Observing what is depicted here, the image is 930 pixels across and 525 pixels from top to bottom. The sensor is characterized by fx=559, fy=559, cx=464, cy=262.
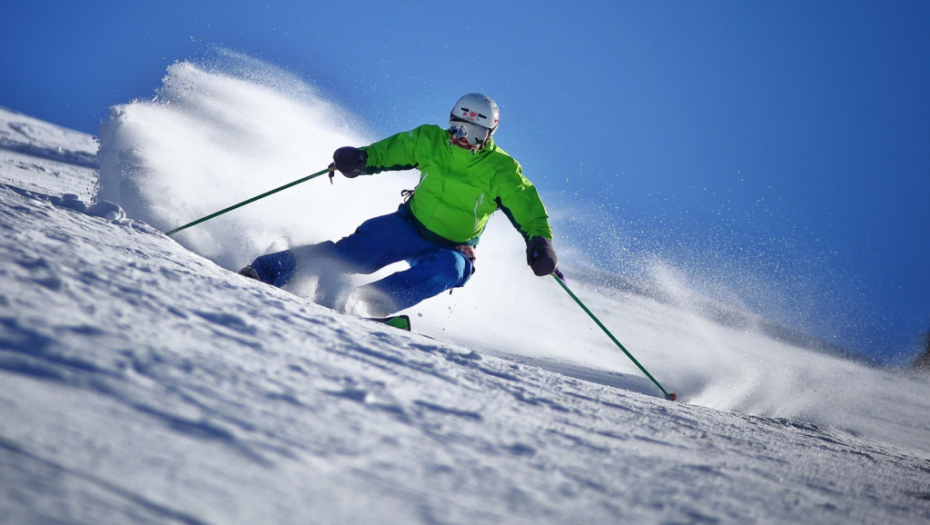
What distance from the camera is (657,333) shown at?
8891mm

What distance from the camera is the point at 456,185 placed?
4.31 m

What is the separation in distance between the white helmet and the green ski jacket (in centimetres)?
8

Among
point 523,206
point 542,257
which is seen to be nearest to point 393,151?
point 523,206

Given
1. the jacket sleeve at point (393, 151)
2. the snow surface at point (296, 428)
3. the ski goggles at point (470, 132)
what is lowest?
the snow surface at point (296, 428)

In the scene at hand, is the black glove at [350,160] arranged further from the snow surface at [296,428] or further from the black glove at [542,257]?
the snow surface at [296,428]

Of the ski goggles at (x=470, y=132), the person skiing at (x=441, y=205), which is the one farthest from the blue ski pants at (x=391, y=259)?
the ski goggles at (x=470, y=132)

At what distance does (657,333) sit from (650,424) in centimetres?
720

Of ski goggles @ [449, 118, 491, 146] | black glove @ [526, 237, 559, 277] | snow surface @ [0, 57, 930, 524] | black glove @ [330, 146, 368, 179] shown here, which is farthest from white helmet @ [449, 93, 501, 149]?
snow surface @ [0, 57, 930, 524]

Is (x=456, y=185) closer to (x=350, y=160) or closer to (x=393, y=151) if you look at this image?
(x=393, y=151)

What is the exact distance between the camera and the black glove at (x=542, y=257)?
151 inches

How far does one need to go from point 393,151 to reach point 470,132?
67 cm

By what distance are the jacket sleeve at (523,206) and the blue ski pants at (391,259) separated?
0.52 metres

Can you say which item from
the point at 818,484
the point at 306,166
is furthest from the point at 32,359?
the point at 306,166

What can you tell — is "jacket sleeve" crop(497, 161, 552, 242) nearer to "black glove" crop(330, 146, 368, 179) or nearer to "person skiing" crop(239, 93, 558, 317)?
"person skiing" crop(239, 93, 558, 317)
